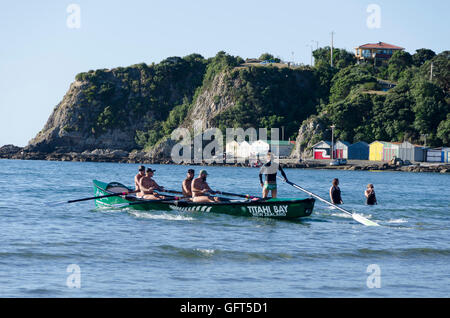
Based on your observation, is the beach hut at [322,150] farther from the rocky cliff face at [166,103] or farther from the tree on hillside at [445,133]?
the rocky cliff face at [166,103]

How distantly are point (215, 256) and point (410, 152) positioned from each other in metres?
90.9

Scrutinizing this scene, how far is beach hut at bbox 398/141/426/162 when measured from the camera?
9994 centimetres

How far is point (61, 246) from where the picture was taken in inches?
633

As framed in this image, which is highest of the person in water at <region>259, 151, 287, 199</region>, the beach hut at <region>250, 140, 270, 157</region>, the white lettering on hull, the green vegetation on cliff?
the green vegetation on cliff

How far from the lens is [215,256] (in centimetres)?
1490

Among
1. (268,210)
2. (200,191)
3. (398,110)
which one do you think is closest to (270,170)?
(268,210)

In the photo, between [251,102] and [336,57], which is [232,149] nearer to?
[251,102]

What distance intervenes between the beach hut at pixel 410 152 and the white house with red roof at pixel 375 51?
55.5 metres

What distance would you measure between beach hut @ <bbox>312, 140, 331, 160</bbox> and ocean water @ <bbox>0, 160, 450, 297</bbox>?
8499 centimetres

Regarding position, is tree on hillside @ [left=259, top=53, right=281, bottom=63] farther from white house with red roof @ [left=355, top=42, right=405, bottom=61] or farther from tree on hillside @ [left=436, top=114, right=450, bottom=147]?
tree on hillside @ [left=436, top=114, right=450, bottom=147]

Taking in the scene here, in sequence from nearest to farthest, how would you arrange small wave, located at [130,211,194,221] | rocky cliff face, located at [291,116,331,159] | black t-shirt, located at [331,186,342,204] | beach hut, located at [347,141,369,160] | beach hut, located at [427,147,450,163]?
small wave, located at [130,211,194,221] → black t-shirt, located at [331,186,342,204] → beach hut, located at [427,147,450,163] → beach hut, located at [347,141,369,160] → rocky cliff face, located at [291,116,331,159]

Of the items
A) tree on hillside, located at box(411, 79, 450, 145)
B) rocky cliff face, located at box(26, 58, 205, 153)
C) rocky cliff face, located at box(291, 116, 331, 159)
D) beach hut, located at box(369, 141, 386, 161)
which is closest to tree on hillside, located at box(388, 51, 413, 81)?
tree on hillside, located at box(411, 79, 450, 145)

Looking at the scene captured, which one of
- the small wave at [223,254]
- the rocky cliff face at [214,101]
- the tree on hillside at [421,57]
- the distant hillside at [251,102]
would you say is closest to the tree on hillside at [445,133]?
the distant hillside at [251,102]
